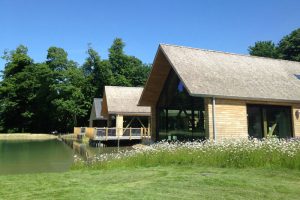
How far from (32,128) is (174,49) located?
51024mm

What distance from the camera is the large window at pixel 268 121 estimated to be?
17203 mm

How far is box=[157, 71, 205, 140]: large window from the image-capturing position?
1691 centimetres

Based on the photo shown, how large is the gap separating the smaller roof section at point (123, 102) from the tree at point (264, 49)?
1286 inches

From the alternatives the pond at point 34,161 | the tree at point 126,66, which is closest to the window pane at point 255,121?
the pond at point 34,161

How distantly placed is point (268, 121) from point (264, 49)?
147 feet

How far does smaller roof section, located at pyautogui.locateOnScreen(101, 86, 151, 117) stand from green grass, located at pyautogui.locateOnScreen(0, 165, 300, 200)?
22.6 meters

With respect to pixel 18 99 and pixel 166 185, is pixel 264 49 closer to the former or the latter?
pixel 18 99

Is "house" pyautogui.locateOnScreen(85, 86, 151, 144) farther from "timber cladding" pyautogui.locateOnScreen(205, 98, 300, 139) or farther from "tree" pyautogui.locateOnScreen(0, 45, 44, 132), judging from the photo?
"tree" pyautogui.locateOnScreen(0, 45, 44, 132)

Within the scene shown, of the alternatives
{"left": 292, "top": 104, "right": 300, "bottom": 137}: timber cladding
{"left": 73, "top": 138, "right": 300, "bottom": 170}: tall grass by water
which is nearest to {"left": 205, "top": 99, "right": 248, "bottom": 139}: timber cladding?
{"left": 292, "top": 104, "right": 300, "bottom": 137}: timber cladding

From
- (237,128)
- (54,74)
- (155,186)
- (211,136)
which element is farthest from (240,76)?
(54,74)

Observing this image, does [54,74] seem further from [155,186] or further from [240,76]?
[155,186]

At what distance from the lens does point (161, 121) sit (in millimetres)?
21031

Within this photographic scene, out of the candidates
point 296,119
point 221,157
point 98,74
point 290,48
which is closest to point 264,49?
point 290,48

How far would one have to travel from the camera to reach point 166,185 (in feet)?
22.6
